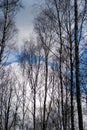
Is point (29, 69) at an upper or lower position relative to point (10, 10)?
lower

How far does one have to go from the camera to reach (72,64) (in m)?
12.3

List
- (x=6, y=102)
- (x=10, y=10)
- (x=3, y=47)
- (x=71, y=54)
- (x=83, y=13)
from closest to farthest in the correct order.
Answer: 1. (x=83, y=13)
2. (x=71, y=54)
3. (x=3, y=47)
4. (x=10, y=10)
5. (x=6, y=102)

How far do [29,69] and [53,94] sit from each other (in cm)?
331

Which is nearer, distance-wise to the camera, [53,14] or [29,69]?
[53,14]

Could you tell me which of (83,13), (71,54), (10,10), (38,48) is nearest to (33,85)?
(38,48)

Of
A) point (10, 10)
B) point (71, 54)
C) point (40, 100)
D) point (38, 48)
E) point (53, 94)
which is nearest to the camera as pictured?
point (71, 54)

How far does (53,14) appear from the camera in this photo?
523 inches

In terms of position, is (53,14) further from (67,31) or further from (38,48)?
(38,48)

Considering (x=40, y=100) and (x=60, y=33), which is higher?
(x=60, y=33)

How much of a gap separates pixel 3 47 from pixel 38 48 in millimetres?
8400

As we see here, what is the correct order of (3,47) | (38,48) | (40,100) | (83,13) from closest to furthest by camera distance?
(83,13), (3,47), (38,48), (40,100)

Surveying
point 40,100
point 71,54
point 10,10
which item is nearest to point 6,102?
point 40,100

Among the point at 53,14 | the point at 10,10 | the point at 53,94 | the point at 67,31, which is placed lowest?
the point at 53,94

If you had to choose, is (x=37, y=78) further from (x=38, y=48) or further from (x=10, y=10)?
(x=10, y=10)
